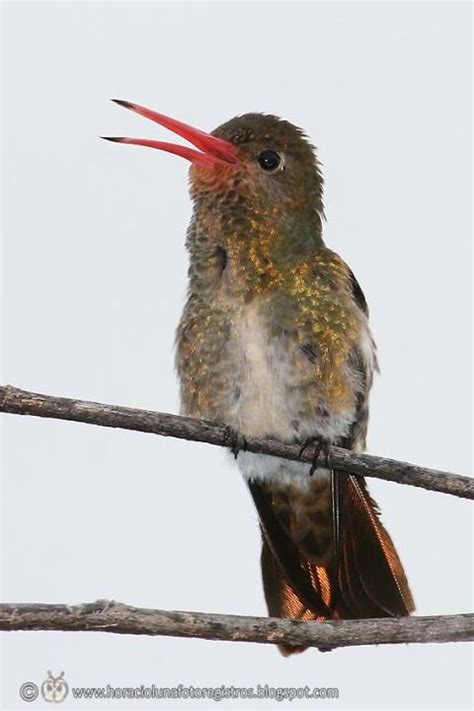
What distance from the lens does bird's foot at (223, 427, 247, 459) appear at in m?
5.02

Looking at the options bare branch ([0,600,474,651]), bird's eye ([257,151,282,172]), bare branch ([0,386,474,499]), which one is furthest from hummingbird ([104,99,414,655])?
bare branch ([0,600,474,651])

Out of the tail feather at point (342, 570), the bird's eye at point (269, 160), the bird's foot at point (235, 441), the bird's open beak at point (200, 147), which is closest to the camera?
the bird's foot at point (235, 441)

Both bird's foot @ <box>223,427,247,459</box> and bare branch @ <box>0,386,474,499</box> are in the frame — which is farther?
bird's foot @ <box>223,427,247,459</box>

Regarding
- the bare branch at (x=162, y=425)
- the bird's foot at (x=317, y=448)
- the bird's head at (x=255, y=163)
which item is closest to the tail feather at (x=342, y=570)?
the bird's foot at (x=317, y=448)

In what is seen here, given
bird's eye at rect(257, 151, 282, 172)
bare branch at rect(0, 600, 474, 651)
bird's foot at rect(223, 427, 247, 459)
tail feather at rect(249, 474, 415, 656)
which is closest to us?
bare branch at rect(0, 600, 474, 651)

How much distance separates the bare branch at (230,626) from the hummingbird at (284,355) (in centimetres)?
118

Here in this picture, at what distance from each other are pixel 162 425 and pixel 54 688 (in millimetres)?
1648

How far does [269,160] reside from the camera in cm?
572

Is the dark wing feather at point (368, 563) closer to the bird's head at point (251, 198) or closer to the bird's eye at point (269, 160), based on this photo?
the bird's head at point (251, 198)

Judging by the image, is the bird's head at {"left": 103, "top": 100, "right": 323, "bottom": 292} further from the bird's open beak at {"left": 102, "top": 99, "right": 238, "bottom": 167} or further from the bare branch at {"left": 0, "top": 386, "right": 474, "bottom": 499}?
the bare branch at {"left": 0, "top": 386, "right": 474, "bottom": 499}

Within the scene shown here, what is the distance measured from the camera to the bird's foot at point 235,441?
5.02 meters

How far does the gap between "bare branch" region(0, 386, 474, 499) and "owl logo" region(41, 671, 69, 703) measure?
1471mm

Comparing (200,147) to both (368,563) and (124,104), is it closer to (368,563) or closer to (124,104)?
(124,104)

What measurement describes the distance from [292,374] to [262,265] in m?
0.55
